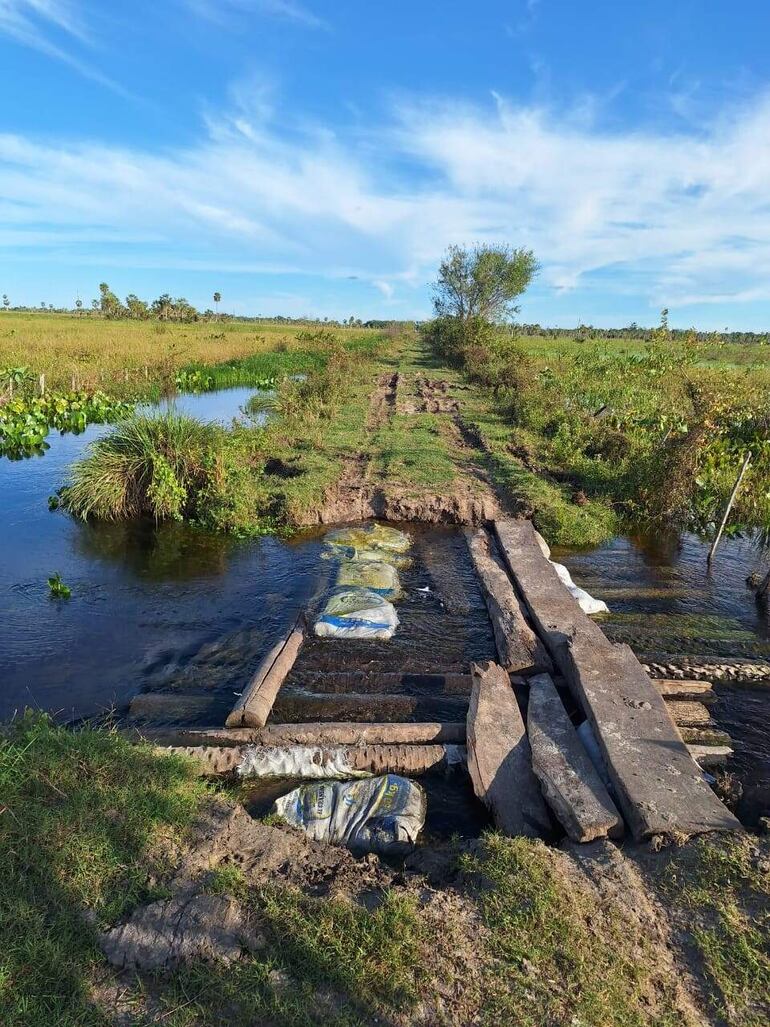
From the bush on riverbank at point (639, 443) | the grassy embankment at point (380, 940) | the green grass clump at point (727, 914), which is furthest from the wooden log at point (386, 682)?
the bush on riverbank at point (639, 443)

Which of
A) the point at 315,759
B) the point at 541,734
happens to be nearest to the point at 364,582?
the point at 315,759

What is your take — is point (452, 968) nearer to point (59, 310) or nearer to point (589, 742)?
point (589, 742)

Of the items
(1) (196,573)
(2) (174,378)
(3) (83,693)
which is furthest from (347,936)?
(2) (174,378)

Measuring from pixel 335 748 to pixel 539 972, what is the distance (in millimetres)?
2041

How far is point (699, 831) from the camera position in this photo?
11.2 feet

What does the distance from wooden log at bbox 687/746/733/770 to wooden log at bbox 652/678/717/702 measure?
0.68 m

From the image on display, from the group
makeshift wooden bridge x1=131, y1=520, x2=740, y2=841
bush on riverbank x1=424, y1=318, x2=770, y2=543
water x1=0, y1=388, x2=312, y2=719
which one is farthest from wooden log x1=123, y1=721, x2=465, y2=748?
bush on riverbank x1=424, y1=318, x2=770, y2=543

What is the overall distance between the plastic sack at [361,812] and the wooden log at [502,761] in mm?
471

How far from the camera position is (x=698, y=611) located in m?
7.19

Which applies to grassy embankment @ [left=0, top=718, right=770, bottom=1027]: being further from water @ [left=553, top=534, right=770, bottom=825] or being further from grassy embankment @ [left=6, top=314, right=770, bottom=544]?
grassy embankment @ [left=6, top=314, right=770, bottom=544]

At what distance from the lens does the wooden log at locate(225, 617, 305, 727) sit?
4.55 meters

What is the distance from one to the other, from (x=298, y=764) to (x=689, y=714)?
3.25 m

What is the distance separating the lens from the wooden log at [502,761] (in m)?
3.78

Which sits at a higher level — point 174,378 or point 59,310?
point 59,310
